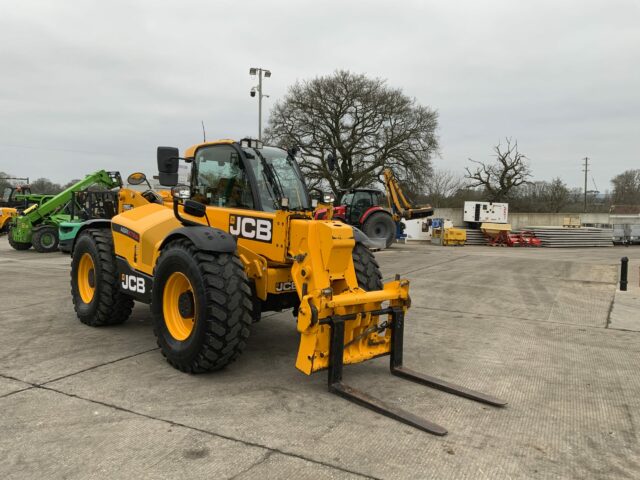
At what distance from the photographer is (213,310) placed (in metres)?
4.19

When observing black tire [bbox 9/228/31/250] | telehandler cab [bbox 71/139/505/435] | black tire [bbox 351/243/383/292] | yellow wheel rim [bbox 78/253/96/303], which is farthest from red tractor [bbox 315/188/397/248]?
telehandler cab [bbox 71/139/505/435]

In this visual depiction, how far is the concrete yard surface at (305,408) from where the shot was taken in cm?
303

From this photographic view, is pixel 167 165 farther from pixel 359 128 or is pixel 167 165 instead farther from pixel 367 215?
pixel 359 128

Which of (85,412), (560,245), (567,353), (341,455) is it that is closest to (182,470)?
(341,455)

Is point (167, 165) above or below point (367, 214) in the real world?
above

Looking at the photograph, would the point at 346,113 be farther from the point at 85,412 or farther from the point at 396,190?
the point at 85,412

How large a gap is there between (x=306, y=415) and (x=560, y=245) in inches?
1031

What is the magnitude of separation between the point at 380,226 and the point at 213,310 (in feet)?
55.9

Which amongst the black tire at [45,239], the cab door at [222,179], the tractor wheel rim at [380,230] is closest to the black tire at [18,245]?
the black tire at [45,239]

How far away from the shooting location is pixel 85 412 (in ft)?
12.1

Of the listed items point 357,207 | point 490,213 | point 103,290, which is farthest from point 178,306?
point 490,213

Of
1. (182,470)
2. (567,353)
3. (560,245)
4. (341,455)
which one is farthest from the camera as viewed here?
(560,245)

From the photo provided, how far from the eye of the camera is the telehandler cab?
408cm

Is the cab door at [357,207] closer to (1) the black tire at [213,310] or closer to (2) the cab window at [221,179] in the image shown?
(2) the cab window at [221,179]
